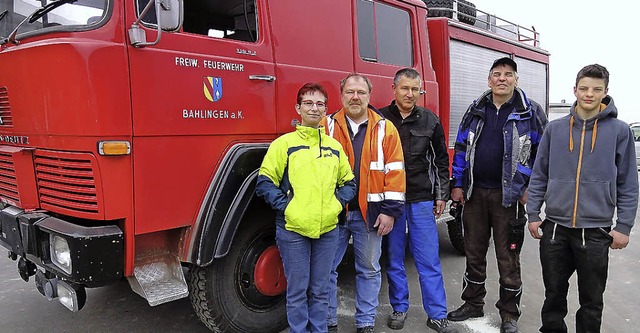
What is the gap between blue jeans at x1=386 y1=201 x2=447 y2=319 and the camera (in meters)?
3.18

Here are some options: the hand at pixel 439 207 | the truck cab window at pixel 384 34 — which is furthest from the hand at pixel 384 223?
the truck cab window at pixel 384 34

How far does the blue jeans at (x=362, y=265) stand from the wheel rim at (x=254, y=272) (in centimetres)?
41

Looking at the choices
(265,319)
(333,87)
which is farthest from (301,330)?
(333,87)

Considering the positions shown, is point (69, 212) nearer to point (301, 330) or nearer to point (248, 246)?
point (248, 246)

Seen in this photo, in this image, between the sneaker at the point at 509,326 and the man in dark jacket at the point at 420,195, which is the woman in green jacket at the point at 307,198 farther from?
the sneaker at the point at 509,326

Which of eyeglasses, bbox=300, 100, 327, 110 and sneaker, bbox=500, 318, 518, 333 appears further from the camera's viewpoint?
sneaker, bbox=500, 318, 518, 333

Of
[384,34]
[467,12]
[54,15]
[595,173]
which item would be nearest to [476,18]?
[467,12]

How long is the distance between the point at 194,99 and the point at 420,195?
1.61 metres

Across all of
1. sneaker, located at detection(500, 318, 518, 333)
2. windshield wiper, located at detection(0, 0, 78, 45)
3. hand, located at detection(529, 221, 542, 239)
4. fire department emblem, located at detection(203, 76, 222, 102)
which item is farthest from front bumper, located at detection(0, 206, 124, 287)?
sneaker, located at detection(500, 318, 518, 333)

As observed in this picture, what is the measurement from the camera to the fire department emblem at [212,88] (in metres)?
2.62

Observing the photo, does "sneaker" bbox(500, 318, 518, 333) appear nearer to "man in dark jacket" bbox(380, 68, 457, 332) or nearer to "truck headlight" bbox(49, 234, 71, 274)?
"man in dark jacket" bbox(380, 68, 457, 332)

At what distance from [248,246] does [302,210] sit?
0.60 meters

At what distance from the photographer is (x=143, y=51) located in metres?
2.38

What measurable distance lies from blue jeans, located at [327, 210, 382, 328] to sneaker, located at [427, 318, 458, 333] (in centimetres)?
44
